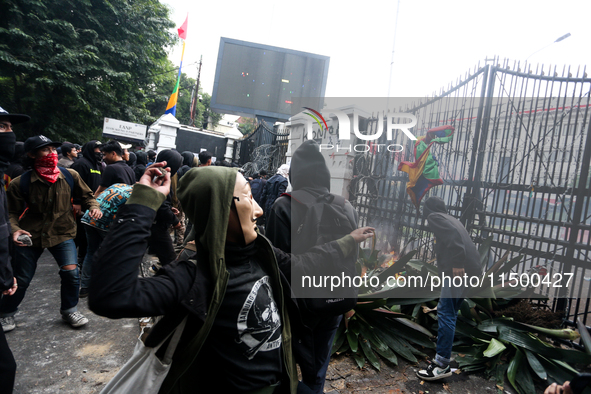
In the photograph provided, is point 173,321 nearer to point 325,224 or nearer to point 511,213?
point 325,224

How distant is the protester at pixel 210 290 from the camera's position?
110 centimetres

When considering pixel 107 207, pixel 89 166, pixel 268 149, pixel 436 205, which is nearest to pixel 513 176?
pixel 436 205

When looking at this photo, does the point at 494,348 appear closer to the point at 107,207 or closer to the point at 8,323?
the point at 107,207

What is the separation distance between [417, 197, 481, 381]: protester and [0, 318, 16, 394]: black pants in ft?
9.86

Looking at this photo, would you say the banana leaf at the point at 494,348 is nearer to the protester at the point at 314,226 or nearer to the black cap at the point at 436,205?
the black cap at the point at 436,205

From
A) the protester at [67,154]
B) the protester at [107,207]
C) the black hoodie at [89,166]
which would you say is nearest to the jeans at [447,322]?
the protester at [107,207]

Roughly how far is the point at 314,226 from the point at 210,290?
3.08ft

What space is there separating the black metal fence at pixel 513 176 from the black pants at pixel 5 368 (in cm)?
405

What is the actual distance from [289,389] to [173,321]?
23.9 inches

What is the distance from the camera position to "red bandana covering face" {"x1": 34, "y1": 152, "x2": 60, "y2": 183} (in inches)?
126

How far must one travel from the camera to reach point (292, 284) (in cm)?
167

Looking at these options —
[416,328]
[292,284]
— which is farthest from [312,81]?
[292,284]

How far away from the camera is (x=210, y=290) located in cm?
122

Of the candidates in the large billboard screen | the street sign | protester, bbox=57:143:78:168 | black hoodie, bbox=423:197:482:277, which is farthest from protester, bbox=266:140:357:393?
the large billboard screen
